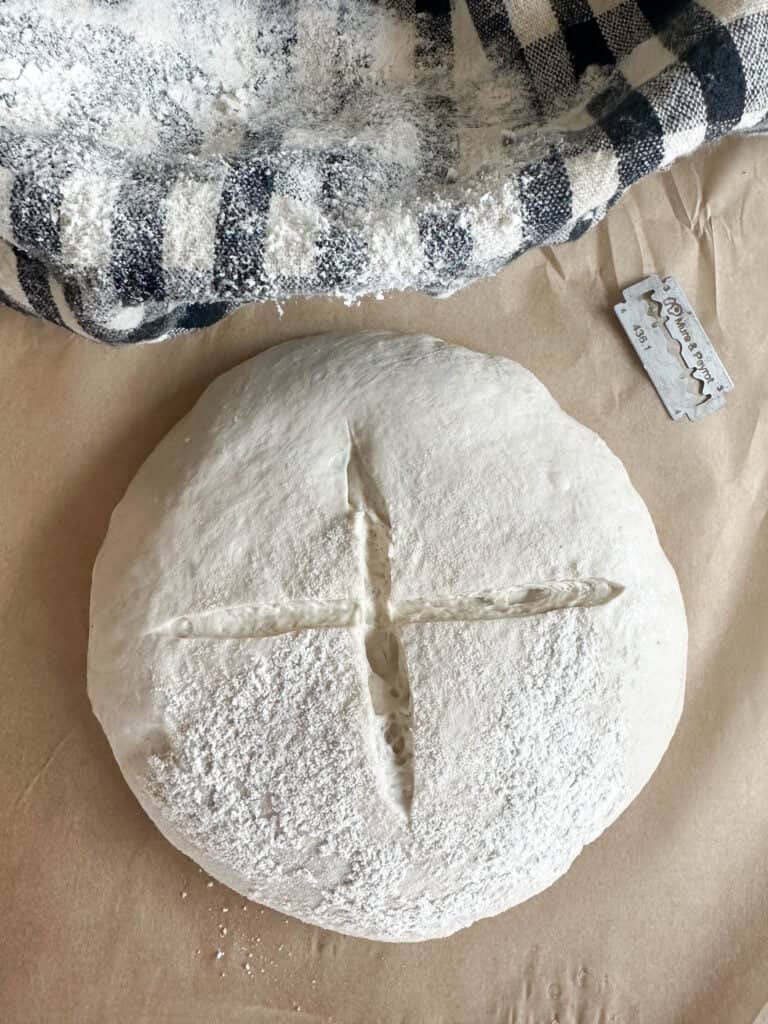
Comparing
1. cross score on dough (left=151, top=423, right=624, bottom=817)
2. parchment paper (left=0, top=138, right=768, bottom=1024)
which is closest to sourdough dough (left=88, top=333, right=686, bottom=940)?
cross score on dough (left=151, top=423, right=624, bottom=817)

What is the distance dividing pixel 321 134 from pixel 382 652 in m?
0.51

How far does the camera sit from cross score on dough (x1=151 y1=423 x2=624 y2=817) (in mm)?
812

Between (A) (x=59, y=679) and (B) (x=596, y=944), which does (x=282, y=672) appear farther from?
(B) (x=596, y=944)

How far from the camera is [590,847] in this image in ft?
3.43

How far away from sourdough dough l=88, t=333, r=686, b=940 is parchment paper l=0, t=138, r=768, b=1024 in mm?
134

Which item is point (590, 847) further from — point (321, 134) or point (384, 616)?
point (321, 134)

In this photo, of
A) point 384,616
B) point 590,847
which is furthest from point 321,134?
point 590,847

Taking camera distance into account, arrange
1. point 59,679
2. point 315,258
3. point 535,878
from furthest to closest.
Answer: point 59,679 < point 535,878 < point 315,258

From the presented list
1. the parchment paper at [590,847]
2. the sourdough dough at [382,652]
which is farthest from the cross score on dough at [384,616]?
the parchment paper at [590,847]

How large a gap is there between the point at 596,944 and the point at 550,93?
0.98m

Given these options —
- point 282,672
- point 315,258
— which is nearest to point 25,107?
point 315,258

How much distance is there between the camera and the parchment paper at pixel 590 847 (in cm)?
96

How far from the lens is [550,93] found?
778mm

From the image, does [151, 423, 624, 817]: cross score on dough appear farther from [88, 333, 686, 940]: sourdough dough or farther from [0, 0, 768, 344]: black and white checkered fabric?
[0, 0, 768, 344]: black and white checkered fabric
